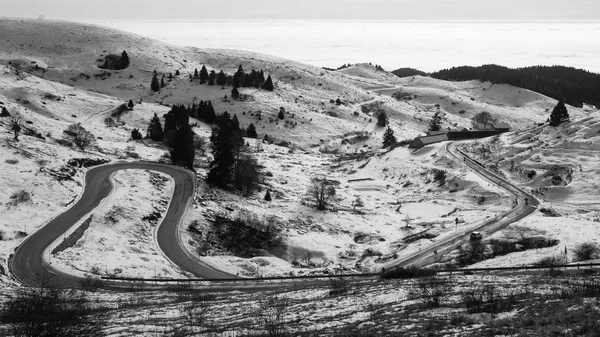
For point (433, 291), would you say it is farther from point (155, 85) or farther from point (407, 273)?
point (155, 85)

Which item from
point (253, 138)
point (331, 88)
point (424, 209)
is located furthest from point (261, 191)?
point (331, 88)

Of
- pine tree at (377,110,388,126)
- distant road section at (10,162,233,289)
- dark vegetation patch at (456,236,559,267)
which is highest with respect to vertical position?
pine tree at (377,110,388,126)

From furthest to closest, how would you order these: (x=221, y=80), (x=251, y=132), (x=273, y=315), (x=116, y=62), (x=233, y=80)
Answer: (x=116, y=62), (x=233, y=80), (x=221, y=80), (x=251, y=132), (x=273, y=315)

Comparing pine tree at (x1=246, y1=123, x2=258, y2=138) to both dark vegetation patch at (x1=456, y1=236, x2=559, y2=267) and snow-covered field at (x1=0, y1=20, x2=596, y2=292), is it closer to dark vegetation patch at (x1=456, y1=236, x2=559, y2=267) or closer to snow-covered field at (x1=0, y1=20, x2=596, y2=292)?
snow-covered field at (x1=0, y1=20, x2=596, y2=292)

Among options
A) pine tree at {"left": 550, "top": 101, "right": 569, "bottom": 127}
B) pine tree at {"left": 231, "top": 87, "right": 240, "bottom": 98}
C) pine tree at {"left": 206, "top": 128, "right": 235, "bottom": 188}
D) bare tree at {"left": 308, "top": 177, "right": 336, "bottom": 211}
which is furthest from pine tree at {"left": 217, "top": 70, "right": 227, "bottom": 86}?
pine tree at {"left": 550, "top": 101, "right": 569, "bottom": 127}

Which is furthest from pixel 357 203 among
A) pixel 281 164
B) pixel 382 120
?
pixel 382 120

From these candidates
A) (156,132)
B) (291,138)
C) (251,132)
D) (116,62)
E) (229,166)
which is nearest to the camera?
(229,166)

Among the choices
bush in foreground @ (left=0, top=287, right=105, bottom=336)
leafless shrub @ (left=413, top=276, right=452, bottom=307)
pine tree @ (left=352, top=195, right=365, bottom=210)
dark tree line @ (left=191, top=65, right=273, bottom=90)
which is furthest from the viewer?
dark tree line @ (left=191, top=65, right=273, bottom=90)
